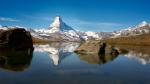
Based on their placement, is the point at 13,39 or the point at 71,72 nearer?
the point at 71,72

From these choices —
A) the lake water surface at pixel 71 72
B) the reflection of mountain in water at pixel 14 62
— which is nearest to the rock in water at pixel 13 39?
the reflection of mountain in water at pixel 14 62

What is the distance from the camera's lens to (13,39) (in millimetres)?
74625

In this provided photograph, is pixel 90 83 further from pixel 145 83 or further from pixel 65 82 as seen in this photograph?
pixel 145 83

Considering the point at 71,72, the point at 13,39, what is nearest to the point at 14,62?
the point at 71,72

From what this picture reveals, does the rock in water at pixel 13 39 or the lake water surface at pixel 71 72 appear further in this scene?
the rock in water at pixel 13 39

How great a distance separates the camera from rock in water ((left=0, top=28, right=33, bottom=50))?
73250 millimetres

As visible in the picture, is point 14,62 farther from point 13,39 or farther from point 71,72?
point 13,39

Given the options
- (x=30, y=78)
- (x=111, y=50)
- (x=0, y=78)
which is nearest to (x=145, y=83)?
(x=30, y=78)

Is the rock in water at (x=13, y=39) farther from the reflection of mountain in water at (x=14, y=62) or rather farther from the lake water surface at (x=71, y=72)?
the lake water surface at (x=71, y=72)

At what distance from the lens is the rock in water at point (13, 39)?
73.2 metres

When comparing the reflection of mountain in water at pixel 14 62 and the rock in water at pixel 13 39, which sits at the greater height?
the rock in water at pixel 13 39

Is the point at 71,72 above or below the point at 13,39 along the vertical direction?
below

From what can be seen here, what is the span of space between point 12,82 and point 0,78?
101 inches

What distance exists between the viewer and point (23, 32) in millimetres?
81500
